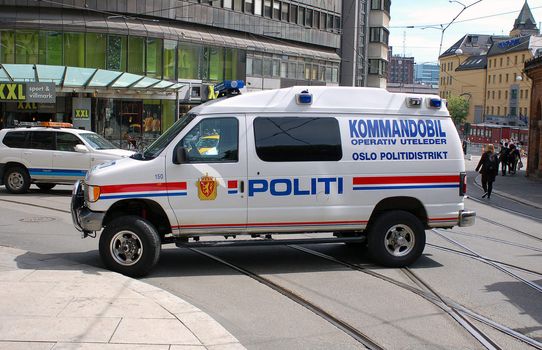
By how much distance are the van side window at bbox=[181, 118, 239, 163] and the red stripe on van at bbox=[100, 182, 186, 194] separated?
0.44 metres

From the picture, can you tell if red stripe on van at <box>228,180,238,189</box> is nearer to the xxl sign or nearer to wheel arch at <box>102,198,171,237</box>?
wheel arch at <box>102,198,171,237</box>

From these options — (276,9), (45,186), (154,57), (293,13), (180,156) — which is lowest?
(45,186)

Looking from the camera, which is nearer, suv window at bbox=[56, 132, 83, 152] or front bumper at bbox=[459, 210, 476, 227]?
front bumper at bbox=[459, 210, 476, 227]

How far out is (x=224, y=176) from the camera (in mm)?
8391

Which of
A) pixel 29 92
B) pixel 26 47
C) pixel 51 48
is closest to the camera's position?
pixel 29 92

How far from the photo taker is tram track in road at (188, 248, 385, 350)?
5949 mm

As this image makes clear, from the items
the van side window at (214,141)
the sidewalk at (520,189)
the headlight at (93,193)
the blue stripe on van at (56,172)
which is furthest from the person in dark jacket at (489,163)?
the headlight at (93,193)

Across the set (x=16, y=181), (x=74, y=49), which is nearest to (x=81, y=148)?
(x=16, y=181)

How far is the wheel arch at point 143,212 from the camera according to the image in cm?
834

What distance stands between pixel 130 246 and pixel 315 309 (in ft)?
9.07

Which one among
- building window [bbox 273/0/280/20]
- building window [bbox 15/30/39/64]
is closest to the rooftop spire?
building window [bbox 273/0/280/20]

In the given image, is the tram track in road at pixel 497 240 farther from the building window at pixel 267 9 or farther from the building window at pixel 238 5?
the building window at pixel 267 9

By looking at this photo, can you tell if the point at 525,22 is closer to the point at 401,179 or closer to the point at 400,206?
the point at 400,206

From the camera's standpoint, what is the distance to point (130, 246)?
8.30 m
